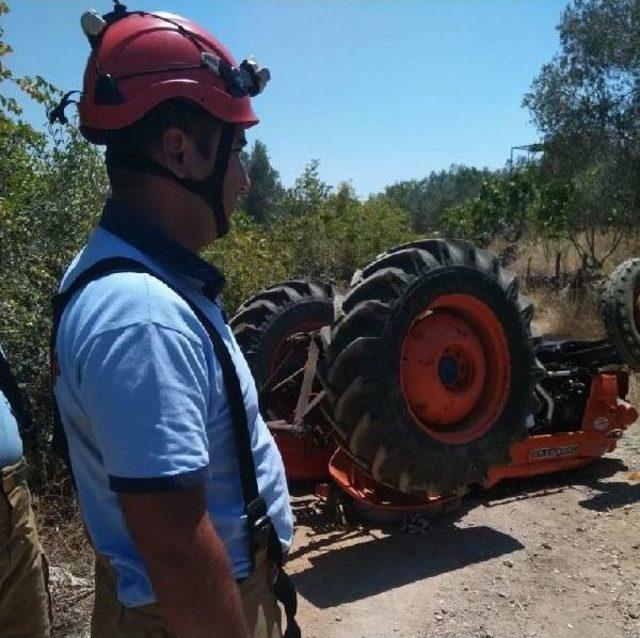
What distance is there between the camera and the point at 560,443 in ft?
18.2

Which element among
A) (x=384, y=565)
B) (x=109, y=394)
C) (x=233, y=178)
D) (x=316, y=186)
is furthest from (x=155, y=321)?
(x=316, y=186)

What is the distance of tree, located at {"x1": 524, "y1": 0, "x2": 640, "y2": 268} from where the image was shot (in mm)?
13078

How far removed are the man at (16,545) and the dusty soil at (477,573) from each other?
0.64 metres

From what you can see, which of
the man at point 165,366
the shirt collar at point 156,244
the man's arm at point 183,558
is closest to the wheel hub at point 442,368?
the man at point 165,366

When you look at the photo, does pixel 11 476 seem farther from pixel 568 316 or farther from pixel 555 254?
pixel 555 254

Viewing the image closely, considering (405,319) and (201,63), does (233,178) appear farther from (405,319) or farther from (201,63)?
(405,319)

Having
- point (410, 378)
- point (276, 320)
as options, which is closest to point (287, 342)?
point (276, 320)

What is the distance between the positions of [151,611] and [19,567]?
1.57 metres

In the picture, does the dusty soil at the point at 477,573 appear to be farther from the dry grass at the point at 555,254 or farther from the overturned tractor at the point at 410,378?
the dry grass at the point at 555,254

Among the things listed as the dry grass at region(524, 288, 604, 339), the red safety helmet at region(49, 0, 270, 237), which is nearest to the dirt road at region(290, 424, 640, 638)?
the red safety helmet at region(49, 0, 270, 237)

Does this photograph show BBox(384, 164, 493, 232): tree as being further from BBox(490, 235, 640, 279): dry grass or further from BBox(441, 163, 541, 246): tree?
BBox(490, 235, 640, 279): dry grass

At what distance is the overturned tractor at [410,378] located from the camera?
4.03 metres

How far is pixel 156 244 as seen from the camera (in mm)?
1454

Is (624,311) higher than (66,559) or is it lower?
higher
